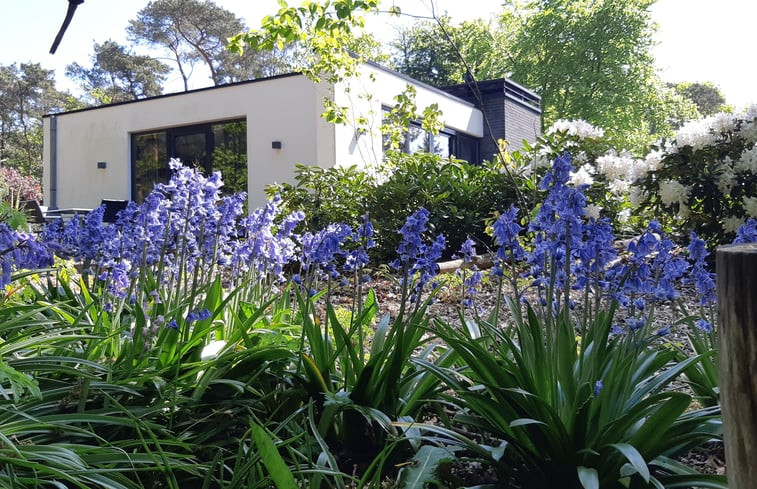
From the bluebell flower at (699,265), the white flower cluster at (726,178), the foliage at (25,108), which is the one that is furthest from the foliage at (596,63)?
the bluebell flower at (699,265)

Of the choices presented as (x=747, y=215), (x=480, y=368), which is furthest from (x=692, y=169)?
(x=480, y=368)

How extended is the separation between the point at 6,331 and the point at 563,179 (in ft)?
7.48

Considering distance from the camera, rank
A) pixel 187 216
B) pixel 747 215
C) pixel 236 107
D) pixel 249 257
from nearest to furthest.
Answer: pixel 187 216 → pixel 249 257 → pixel 747 215 → pixel 236 107

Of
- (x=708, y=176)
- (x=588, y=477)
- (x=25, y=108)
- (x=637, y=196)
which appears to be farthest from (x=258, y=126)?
(x=25, y=108)

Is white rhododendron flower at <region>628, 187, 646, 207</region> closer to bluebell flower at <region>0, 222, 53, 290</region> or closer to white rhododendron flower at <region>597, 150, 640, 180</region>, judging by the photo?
white rhododendron flower at <region>597, 150, 640, 180</region>

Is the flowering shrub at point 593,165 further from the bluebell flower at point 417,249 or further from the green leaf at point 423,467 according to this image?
the green leaf at point 423,467

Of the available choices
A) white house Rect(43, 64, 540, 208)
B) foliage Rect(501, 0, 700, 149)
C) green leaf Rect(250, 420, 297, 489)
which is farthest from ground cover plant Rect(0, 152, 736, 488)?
foliage Rect(501, 0, 700, 149)

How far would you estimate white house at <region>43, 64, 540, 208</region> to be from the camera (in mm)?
12961

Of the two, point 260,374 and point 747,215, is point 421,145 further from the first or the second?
point 260,374

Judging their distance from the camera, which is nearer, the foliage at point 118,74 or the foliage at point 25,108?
the foliage at point 25,108

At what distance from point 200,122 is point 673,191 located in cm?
1158

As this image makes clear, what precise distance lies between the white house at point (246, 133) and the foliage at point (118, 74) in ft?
62.5

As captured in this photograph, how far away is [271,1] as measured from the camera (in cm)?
613

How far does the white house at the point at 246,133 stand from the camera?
1296cm
